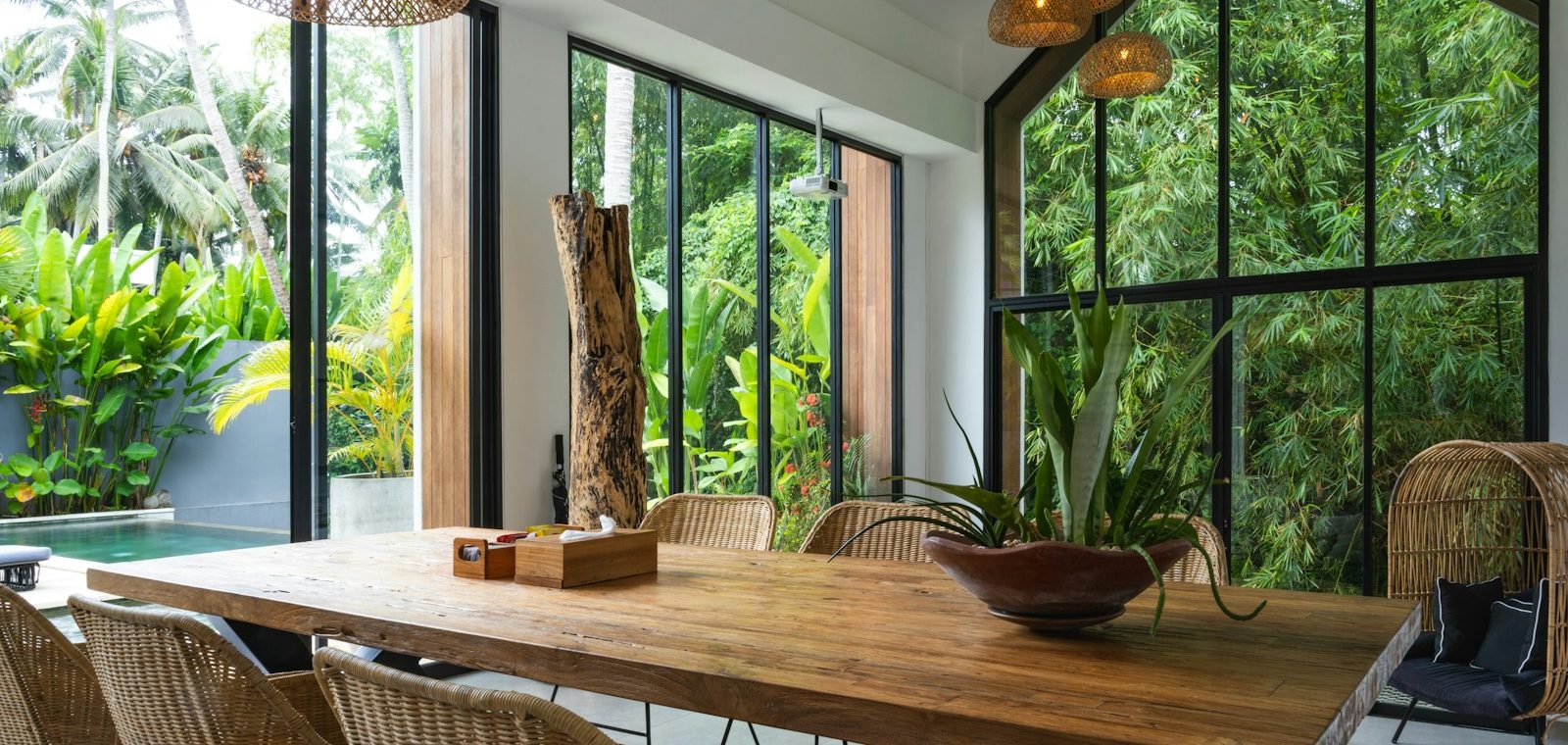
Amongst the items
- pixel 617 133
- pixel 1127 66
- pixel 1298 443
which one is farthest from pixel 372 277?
pixel 1298 443

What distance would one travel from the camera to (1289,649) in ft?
5.41

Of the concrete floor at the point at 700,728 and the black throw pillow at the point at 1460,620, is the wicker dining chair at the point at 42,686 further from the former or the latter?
the black throw pillow at the point at 1460,620

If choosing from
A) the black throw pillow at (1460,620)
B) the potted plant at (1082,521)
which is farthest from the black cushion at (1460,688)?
the potted plant at (1082,521)

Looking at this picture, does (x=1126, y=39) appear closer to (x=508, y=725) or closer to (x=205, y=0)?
(x=205, y=0)

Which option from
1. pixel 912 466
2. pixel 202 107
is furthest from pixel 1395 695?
pixel 202 107

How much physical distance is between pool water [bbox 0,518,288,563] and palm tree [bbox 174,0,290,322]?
786 mm

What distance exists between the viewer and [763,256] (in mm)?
6492

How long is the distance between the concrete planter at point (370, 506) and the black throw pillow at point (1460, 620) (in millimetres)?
3795

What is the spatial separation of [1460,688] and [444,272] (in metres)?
3.94

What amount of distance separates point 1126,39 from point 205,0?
3.46 meters

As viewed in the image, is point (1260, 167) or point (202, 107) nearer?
point (202, 107)

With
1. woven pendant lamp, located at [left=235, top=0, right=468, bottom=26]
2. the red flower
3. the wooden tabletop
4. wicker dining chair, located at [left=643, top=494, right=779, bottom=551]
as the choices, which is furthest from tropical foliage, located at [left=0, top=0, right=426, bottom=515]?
wicker dining chair, located at [left=643, top=494, right=779, bottom=551]

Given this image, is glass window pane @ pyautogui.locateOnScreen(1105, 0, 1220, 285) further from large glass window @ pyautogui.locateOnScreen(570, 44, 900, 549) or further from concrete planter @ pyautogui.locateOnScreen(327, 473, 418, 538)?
concrete planter @ pyautogui.locateOnScreen(327, 473, 418, 538)

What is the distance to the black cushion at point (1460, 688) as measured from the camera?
3.47m
